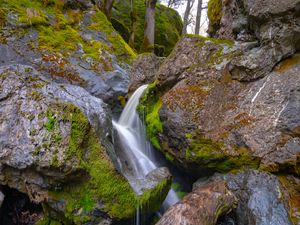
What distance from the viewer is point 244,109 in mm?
4484

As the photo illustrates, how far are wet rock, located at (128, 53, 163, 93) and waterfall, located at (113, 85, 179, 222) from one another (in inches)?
38.7

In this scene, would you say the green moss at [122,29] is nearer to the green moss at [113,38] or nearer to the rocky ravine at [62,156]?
the green moss at [113,38]

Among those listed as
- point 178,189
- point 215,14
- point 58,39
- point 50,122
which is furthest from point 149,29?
point 50,122

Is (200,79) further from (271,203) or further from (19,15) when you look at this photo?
(19,15)

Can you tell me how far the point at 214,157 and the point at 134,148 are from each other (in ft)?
5.97

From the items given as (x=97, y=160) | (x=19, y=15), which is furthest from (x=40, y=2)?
(x=97, y=160)

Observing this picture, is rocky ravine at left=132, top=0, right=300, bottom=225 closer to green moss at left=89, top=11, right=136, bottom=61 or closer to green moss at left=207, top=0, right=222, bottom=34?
green moss at left=207, top=0, right=222, bottom=34

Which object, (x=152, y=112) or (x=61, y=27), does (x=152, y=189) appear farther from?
(x=61, y=27)

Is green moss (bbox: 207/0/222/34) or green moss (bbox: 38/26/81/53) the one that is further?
green moss (bbox: 207/0/222/34)

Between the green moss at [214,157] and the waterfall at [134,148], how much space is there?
90cm

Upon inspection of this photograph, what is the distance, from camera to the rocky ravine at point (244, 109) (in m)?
3.80

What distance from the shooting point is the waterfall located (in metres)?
4.80

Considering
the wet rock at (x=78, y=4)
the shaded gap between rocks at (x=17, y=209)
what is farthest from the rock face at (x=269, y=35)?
the wet rock at (x=78, y=4)

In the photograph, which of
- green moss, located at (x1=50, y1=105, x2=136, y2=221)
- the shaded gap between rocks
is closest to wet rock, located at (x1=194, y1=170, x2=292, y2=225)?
green moss, located at (x1=50, y1=105, x2=136, y2=221)
